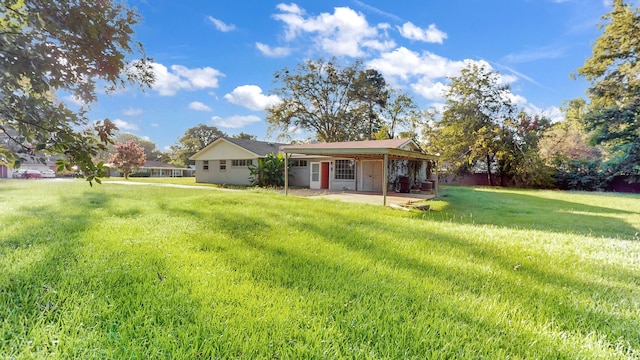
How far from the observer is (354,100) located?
3200cm

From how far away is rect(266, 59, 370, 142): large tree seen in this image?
30781 mm

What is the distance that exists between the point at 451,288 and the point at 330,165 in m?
15.9

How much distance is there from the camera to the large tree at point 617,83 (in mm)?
16938

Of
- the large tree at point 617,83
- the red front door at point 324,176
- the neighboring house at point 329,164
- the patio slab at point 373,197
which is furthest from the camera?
the red front door at point 324,176

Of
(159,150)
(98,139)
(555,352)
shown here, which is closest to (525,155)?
(555,352)

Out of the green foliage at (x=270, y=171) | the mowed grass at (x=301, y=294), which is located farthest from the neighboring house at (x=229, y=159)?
the mowed grass at (x=301, y=294)

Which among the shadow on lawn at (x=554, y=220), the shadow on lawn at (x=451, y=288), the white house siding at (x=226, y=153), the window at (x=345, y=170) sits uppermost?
the white house siding at (x=226, y=153)

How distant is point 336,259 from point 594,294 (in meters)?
2.98

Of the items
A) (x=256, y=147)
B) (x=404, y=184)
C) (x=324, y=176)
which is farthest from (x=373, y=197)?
(x=256, y=147)

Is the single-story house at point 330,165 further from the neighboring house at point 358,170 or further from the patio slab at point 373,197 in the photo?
the patio slab at point 373,197

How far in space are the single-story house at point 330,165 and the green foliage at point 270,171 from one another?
0.79 meters

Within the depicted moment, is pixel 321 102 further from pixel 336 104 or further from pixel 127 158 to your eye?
pixel 127 158

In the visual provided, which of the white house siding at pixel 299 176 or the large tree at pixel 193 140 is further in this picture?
the large tree at pixel 193 140

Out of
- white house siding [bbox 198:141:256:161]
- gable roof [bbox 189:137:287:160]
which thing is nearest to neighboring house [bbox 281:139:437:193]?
gable roof [bbox 189:137:287:160]
